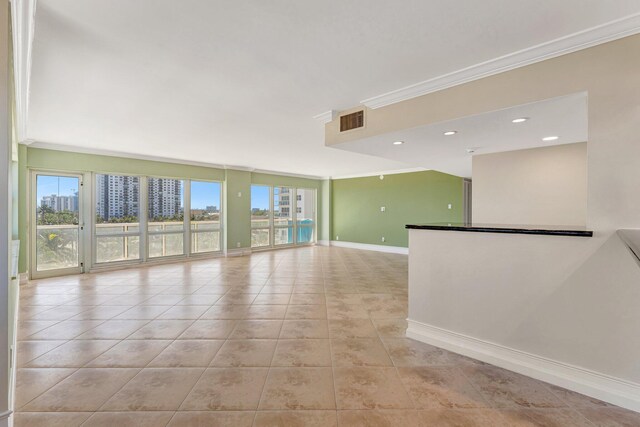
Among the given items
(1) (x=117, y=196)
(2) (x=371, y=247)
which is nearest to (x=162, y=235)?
(1) (x=117, y=196)

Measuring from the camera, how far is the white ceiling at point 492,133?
7.65ft

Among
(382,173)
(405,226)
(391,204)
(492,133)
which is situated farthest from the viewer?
(382,173)

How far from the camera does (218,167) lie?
7.86m

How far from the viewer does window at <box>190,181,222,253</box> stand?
7547mm

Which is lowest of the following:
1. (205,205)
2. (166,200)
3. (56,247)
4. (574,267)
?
(56,247)

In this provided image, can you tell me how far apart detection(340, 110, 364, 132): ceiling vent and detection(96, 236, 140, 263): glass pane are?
5.75m

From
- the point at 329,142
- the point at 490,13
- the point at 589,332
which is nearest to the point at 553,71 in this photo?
the point at 490,13

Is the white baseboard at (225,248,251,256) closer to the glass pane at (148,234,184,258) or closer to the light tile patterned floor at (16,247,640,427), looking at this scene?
the glass pane at (148,234,184,258)

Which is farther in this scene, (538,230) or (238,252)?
(238,252)

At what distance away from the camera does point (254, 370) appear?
7.45 ft

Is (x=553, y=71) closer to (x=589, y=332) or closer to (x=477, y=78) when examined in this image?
(x=477, y=78)

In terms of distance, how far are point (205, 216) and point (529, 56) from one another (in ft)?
24.6

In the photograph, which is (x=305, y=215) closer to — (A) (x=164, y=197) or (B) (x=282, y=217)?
(B) (x=282, y=217)

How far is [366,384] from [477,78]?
2.66 metres
